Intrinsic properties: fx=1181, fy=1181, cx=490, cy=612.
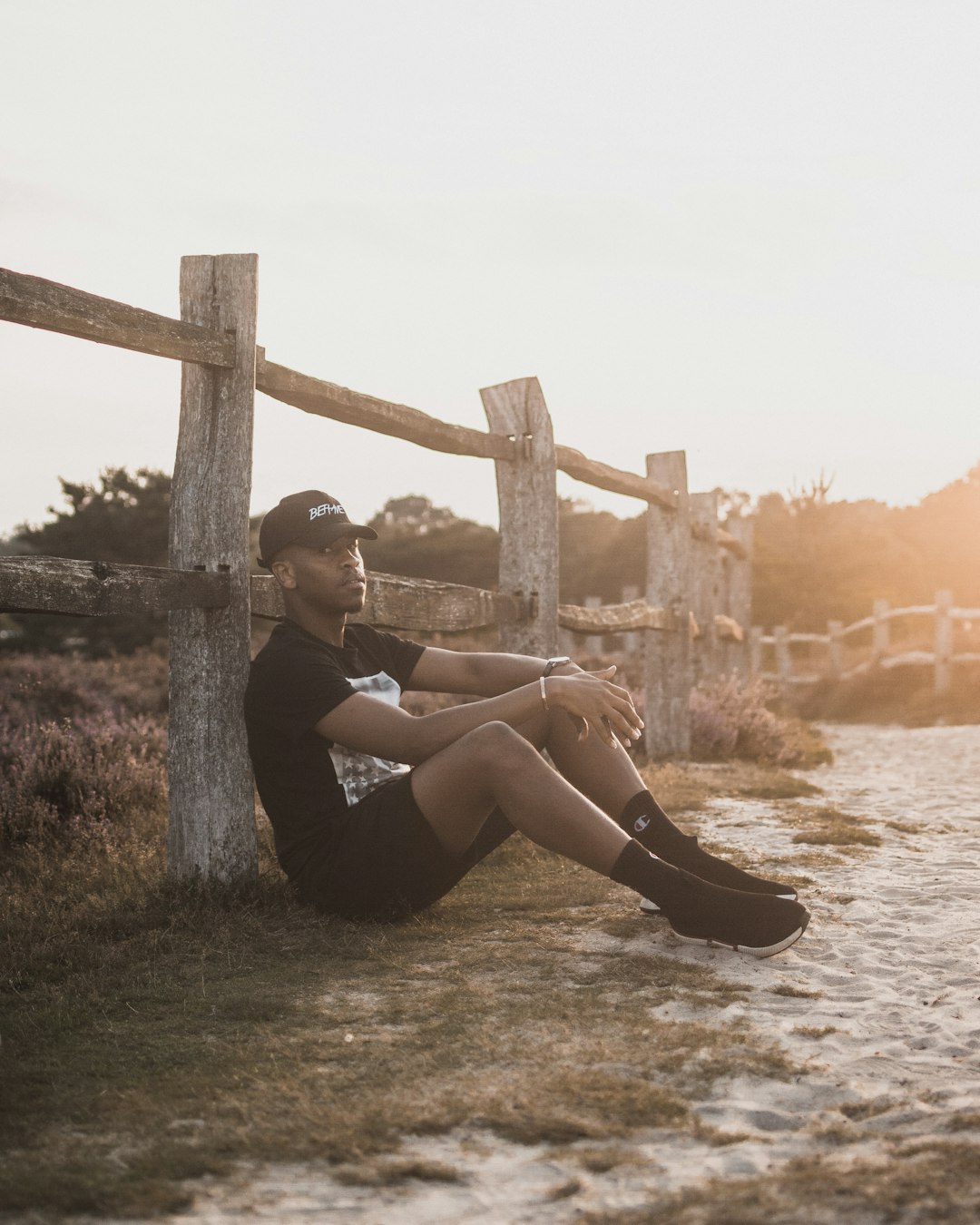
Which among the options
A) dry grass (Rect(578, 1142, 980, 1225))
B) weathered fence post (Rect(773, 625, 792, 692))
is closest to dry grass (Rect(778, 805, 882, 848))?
dry grass (Rect(578, 1142, 980, 1225))

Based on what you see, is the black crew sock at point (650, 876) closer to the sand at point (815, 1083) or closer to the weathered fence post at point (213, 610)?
the sand at point (815, 1083)

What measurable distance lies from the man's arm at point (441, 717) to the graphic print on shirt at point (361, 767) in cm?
8

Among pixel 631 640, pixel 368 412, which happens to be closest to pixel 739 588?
pixel 631 640

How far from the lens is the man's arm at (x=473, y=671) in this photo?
13.4ft

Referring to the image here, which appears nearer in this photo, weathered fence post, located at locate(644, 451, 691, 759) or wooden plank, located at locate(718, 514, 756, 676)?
weathered fence post, located at locate(644, 451, 691, 759)

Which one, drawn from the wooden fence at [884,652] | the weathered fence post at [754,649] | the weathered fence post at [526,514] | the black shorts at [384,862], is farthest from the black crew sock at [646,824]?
the weathered fence post at [754,649]

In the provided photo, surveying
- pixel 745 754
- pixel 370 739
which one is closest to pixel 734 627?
pixel 745 754

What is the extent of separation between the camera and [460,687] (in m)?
4.16

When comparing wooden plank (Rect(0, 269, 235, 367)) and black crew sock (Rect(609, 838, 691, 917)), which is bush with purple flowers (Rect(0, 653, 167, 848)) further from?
black crew sock (Rect(609, 838, 691, 917))

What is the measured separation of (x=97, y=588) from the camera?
344cm

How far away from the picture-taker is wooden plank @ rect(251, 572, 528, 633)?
163 inches

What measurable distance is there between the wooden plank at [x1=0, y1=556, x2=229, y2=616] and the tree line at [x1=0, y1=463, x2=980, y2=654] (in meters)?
14.3

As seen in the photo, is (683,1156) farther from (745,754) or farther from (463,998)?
(745,754)

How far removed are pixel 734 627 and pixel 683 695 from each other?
14.1 ft
